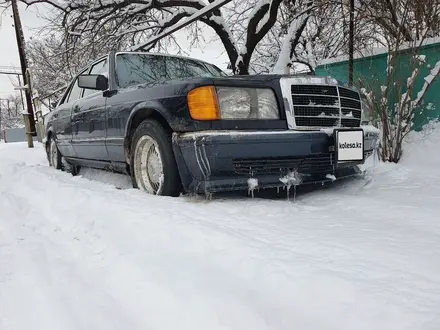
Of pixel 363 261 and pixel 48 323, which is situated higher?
pixel 363 261

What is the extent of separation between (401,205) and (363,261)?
1031mm

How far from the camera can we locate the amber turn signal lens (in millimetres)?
2291

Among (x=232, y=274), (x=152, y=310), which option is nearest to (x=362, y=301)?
(x=232, y=274)

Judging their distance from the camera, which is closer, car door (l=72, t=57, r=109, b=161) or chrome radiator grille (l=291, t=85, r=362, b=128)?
chrome radiator grille (l=291, t=85, r=362, b=128)

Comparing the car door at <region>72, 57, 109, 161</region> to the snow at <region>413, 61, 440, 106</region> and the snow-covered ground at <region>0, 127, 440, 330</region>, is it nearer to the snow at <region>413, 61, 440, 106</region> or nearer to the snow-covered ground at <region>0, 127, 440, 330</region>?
the snow-covered ground at <region>0, 127, 440, 330</region>

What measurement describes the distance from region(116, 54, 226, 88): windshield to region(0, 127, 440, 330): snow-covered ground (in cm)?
136

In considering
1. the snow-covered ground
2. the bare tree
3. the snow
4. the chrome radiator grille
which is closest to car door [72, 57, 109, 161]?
the snow-covered ground

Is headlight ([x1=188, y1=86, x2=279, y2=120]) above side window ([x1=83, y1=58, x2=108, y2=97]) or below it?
below

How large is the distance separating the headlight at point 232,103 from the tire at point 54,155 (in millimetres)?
3776

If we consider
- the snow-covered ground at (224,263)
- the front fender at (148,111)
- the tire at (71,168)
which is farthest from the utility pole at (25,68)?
the snow-covered ground at (224,263)

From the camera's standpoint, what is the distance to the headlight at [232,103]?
7.53 ft

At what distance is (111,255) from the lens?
5.68 feet

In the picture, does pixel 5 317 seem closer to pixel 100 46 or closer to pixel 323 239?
pixel 323 239

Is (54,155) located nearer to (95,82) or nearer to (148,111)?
(95,82)
